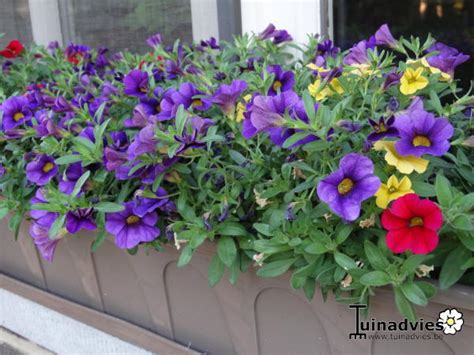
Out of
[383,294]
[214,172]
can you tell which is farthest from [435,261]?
[214,172]

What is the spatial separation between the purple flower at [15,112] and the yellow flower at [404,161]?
0.95m

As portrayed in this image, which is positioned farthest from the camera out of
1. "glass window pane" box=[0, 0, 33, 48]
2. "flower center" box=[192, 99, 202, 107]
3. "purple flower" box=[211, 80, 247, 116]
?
"glass window pane" box=[0, 0, 33, 48]

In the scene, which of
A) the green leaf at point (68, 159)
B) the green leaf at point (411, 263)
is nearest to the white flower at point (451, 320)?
the green leaf at point (411, 263)

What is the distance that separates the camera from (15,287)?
182 cm

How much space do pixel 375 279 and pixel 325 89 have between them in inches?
17.4

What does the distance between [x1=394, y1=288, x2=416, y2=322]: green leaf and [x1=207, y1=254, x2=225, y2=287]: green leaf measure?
1.16 ft

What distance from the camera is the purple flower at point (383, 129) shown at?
0.91m

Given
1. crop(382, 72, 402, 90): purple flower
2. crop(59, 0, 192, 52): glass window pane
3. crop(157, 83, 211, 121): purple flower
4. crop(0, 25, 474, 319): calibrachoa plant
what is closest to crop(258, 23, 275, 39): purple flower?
crop(0, 25, 474, 319): calibrachoa plant

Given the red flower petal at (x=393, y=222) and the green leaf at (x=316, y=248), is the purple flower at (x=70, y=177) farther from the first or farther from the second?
the red flower petal at (x=393, y=222)

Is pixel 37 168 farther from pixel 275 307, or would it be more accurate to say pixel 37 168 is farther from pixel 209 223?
pixel 275 307

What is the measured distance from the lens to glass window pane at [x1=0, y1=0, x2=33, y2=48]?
267 cm

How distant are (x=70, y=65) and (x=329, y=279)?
139cm

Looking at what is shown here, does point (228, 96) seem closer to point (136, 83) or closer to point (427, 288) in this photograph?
point (136, 83)

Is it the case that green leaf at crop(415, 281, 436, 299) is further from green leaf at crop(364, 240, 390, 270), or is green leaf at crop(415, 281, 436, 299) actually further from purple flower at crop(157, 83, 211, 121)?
purple flower at crop(157, 83, 211, 121)
